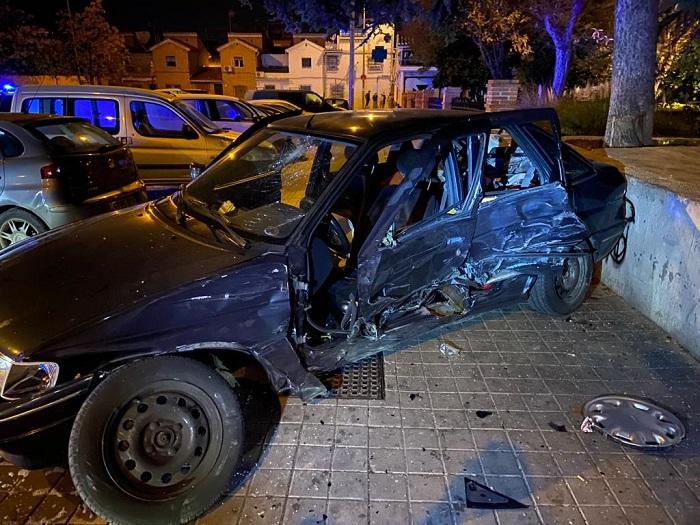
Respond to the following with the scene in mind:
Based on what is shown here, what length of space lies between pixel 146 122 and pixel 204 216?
22.7ft

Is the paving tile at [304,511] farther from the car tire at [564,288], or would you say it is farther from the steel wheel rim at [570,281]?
the steel wheel rim at [570,281]

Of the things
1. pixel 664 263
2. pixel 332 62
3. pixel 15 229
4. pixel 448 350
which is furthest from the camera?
pixel 332 62

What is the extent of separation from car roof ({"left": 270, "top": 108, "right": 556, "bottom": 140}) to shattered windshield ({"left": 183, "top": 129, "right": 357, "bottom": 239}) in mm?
95

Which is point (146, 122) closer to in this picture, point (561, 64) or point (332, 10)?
point (332, 10)

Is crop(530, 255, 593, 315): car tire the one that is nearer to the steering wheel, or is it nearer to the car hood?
the steering wheel

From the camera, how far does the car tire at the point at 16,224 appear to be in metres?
5.82

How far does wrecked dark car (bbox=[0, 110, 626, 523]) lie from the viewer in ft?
7.70

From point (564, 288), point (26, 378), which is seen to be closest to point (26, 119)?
point (26, 378)

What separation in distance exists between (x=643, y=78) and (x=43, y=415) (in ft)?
28.2

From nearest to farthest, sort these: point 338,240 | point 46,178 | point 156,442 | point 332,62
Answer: point 156,442 → point 338,240 → point 46,178 → point 332,62

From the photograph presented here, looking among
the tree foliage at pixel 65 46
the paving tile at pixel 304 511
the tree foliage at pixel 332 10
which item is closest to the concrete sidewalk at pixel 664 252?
the paving tile at pixel 304 511

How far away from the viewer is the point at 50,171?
568 centimetres

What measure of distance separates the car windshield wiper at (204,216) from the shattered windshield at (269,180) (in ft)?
0.12

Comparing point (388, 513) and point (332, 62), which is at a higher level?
point (332, 62)
